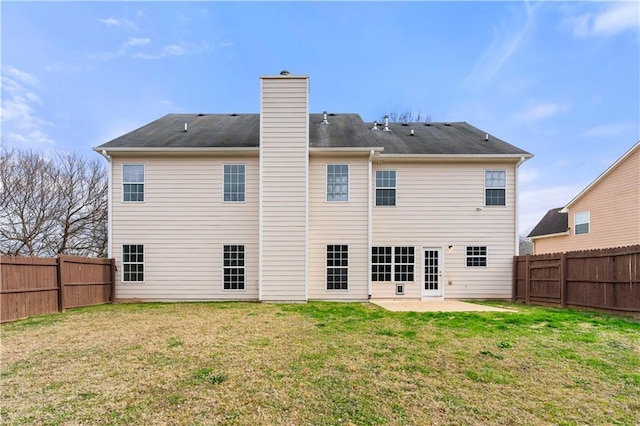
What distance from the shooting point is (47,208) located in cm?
1925

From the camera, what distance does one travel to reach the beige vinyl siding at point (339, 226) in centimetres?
1207

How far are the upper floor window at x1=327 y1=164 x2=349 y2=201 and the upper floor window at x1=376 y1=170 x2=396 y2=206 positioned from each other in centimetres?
131

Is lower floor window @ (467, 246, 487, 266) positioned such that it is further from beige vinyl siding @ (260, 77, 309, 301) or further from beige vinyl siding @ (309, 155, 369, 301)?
beige vinyl siding @ (260, 77, 309, 301)

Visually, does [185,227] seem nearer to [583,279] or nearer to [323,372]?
[323,372]

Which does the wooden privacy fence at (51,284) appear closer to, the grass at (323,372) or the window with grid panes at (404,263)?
the grass at (323,372)

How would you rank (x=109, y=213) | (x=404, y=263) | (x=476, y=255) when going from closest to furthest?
(x=109, y=213), (x=404, y=263), (x=476, y=255)

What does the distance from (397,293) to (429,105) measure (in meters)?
20.2

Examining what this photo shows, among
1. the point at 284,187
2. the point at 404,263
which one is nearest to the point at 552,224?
the point at 404,263

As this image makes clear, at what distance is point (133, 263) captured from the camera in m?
12.1

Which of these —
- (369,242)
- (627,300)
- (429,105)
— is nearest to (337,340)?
(369,242)

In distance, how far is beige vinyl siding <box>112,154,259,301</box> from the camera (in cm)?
1206

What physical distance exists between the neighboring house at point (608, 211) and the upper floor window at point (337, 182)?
11.8 m

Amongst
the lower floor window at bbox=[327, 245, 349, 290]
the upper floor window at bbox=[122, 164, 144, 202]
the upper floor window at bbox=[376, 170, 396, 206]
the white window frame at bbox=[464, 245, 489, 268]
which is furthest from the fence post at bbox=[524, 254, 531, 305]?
the upper floor window at bbox=[122, 164, 144, 202]

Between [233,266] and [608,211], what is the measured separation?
16.4 m
